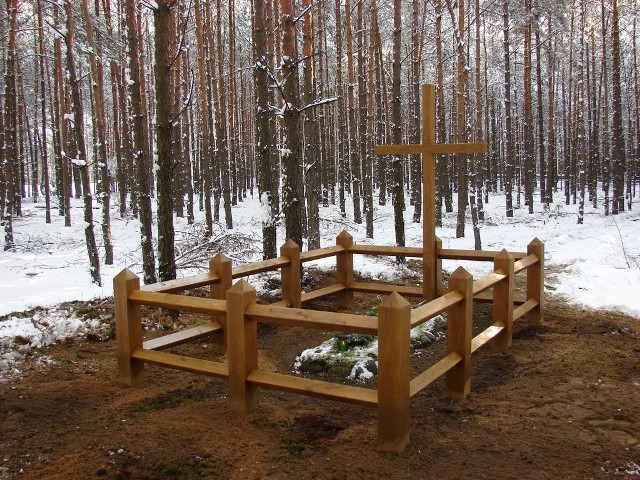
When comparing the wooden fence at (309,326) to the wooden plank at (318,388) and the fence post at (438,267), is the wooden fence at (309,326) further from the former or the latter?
the fence post at (438,267)

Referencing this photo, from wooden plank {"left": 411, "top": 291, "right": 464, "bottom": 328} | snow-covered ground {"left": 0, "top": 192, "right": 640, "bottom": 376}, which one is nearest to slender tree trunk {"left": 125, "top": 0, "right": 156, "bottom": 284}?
snow-covered ground {"left": 0, "top": 192, "right": 640, "bottom": 376}

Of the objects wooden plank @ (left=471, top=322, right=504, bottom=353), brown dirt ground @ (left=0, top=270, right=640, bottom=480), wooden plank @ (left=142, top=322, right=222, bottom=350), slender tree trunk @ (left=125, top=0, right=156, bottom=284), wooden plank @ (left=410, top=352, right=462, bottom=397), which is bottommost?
brown dirt ground @ (left=0, top=270, right=640, bottom=480)

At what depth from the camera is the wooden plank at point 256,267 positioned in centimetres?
627

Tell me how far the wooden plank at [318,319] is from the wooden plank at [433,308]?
1.13ft

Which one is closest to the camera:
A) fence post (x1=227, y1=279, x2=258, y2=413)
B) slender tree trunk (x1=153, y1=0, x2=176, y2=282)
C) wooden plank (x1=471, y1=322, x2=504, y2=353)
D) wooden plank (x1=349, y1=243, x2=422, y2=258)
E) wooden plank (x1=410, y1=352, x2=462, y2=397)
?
wooden plank (x1=410, y1=352, x2=462, y2=397)

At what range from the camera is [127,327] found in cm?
503

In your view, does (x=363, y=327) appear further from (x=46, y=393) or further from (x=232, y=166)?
(x=232, y=166)

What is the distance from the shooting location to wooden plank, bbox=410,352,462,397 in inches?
157

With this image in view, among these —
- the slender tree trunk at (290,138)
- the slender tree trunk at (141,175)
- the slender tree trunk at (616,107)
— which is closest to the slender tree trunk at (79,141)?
the slender tree trunk at (141,175)

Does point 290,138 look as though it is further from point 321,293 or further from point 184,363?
point 184,363

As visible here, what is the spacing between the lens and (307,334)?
7.15 m

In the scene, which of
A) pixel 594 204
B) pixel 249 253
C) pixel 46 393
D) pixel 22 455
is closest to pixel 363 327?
pixel 22 455

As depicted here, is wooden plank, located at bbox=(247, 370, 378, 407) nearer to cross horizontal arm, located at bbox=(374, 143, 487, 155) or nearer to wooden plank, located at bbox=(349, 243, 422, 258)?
wooden plank, located at bbox=(349, 243, 422, 258)

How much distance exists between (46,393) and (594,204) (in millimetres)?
25045
